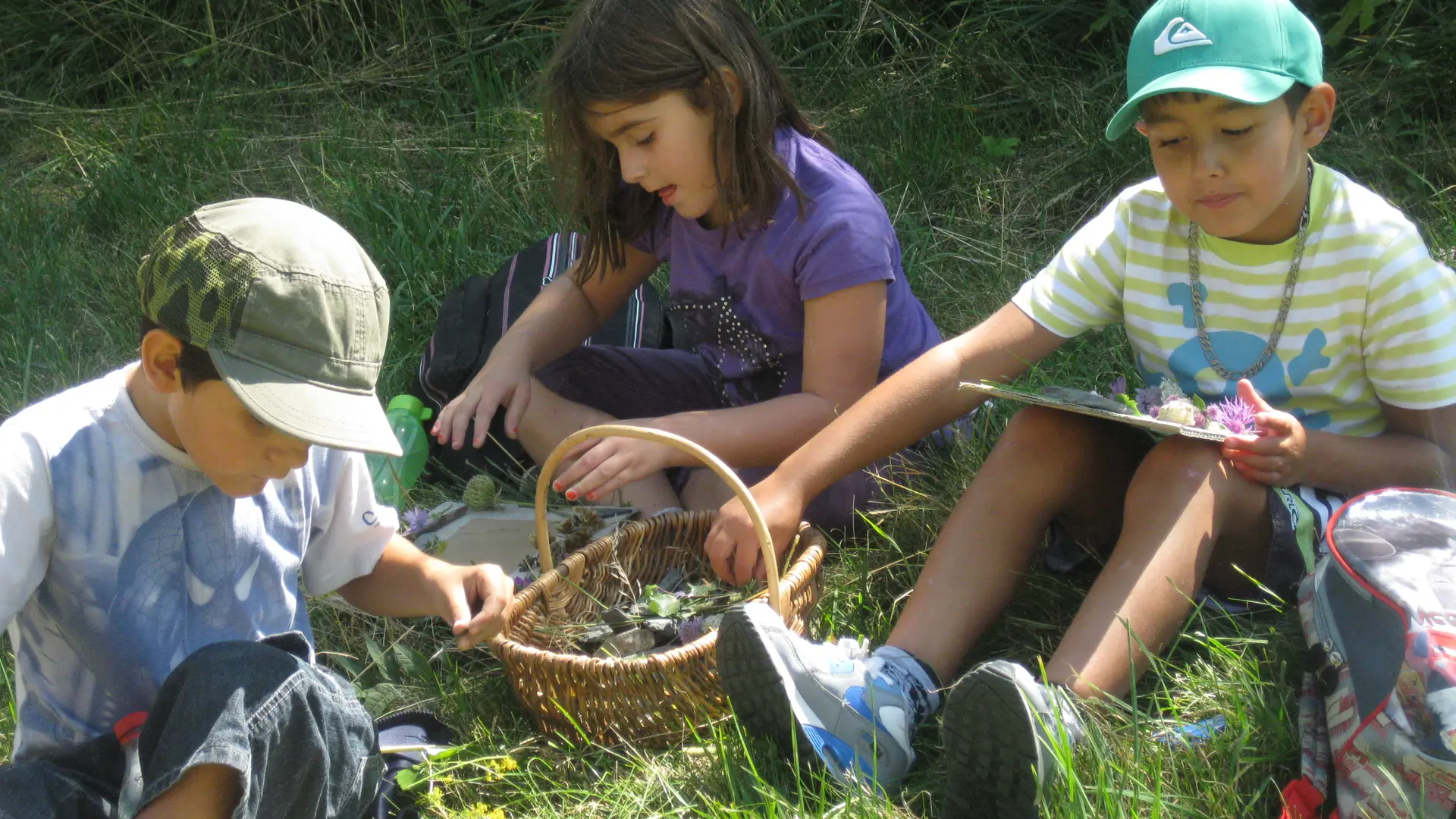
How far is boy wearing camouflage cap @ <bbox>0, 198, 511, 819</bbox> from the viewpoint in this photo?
146 centimetres

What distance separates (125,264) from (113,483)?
2.50 metres

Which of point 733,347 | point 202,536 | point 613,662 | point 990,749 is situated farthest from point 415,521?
point 990,749

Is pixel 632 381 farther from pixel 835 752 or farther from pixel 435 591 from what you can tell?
pixel 835 752

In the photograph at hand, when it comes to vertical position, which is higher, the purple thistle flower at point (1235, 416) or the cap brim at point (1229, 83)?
the cap brim at point (1229, 83)

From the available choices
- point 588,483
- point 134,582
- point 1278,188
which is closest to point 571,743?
point 588,483

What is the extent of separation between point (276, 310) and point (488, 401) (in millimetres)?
1178

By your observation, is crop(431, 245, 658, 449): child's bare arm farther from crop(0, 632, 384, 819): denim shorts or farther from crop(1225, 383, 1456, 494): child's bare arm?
crop(1225, 383, 1456, 494): child's bare arm

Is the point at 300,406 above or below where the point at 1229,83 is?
below

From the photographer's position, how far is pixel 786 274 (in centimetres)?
239

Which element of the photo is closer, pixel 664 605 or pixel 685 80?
pixel 664 605

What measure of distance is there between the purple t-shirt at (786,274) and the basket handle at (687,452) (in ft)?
1.47

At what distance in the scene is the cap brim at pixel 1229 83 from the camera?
179cm

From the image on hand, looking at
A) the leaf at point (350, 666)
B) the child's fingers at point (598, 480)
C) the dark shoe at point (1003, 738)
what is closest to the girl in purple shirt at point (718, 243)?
the child's fingers at point (598, 480)

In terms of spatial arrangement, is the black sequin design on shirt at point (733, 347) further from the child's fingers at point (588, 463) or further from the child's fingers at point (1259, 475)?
the child's fingers at point (1259, 475)
